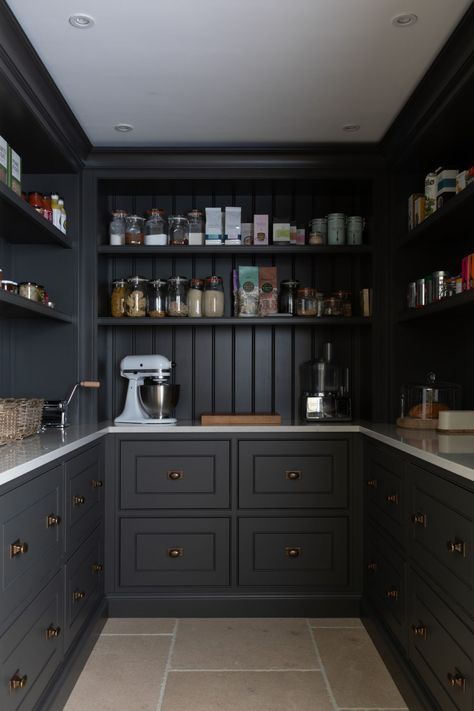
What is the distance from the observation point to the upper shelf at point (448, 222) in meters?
2.57

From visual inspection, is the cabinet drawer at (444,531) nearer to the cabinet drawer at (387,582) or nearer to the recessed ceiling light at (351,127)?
the cabinet drawer at (387,582)

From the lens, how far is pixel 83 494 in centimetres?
273

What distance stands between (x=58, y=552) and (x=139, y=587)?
997mm

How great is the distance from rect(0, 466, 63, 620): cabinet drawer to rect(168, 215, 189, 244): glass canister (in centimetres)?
161

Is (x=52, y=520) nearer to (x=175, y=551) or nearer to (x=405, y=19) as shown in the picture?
(x=175, y=551)

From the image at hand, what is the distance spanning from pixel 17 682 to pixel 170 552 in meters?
1.43

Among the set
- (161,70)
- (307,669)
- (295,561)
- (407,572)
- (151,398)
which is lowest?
(307,669)

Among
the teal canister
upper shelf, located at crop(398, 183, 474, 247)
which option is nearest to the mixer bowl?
the teal canister

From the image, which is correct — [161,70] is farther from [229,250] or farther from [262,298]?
[262,298]

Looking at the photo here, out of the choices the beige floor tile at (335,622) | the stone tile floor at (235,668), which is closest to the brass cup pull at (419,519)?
the stone tile floor at (235,668)

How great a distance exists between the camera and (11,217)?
2811 millimetres

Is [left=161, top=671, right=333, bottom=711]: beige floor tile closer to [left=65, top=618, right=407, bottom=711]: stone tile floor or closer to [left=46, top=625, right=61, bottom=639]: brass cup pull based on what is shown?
[left=65, top=618, right=407, bottom=711]: stone tile floor

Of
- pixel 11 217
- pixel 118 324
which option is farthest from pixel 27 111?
pixel 118 324

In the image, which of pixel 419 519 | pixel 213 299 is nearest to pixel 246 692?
pixel 419 519
